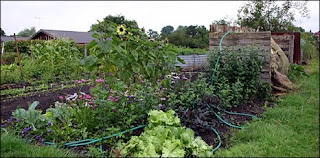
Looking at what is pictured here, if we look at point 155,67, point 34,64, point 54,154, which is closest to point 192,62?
point 34,64

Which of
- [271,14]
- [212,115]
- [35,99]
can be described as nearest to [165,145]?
[212,115]

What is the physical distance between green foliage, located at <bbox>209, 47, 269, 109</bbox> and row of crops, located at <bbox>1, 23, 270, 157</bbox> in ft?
0.05

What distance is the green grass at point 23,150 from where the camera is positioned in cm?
219

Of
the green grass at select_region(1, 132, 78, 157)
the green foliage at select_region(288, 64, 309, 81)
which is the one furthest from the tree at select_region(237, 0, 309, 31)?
the green grass at select_region(1, 132, 78, 157)

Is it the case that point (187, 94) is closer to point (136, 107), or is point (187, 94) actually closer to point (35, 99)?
point (136, 107)

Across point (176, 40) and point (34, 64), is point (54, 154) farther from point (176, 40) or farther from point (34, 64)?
point (176, 40)

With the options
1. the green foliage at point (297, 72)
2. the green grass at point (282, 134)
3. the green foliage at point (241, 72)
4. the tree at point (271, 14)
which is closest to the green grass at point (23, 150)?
the green grass at point (282, 134)

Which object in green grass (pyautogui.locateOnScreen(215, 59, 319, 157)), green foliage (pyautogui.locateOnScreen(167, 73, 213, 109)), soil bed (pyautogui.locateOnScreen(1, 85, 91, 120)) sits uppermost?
→ green foliage (pyautogui.locateOnScreen(167, 73, 213, 109))

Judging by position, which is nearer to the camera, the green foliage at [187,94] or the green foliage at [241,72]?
the green foliage at [187,94]

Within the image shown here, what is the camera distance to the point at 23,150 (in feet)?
7.41

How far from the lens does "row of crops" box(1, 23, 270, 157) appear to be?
2635 millimetres

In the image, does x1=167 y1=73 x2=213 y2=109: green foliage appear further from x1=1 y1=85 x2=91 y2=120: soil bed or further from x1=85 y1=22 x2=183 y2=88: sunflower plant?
x1=1 y1=85 x2=91 y2=120: soil bed

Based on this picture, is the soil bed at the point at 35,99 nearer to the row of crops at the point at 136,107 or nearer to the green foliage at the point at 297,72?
the row of crops at the point at 136,107

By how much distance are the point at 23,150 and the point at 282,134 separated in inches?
98.5
